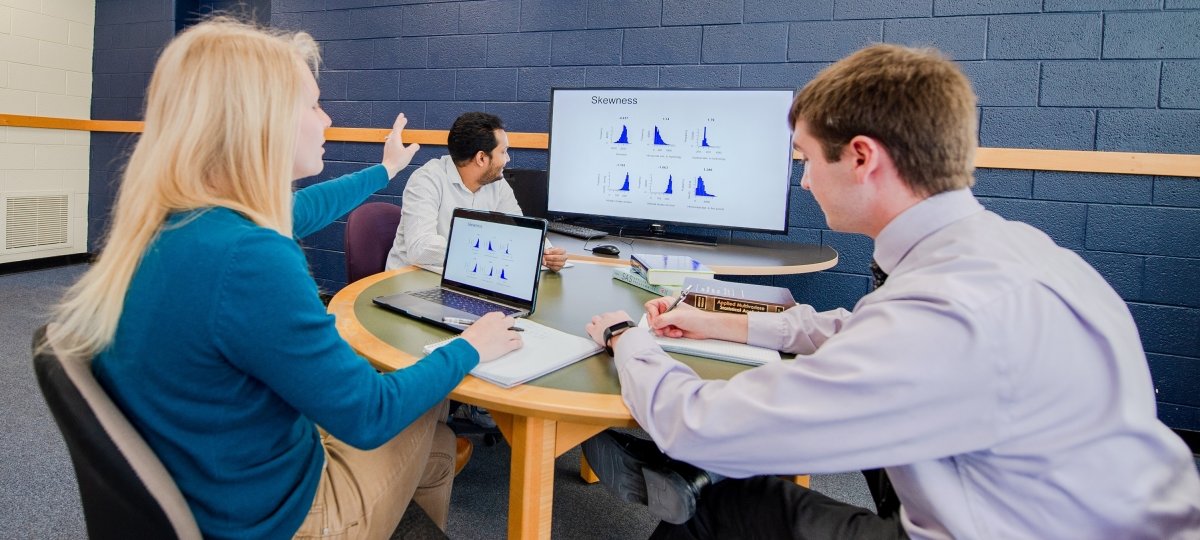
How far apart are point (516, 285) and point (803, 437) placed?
2.67 feet

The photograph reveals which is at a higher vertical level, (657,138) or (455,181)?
(657,138)

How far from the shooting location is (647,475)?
3.67 ft

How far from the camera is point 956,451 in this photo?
2.47 ft

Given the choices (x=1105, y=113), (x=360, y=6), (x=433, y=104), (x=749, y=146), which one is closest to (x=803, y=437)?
(x=749, y=146)

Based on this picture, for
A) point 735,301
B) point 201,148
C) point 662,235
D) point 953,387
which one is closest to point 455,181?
point 662,235

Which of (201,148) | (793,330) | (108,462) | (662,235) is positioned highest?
(201,148)

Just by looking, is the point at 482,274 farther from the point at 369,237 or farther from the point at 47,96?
the point at 47,96

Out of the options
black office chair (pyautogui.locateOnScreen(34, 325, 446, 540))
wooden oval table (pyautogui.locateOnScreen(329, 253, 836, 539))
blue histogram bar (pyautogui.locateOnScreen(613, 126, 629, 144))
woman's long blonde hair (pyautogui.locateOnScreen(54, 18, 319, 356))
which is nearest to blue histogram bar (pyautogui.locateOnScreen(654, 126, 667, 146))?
blue histogram bar (pyautogui.locateOnScreen(613, 126, 629, 144))

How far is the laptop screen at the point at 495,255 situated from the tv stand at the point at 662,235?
1319mm

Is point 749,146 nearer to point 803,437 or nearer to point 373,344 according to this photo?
point 373,344

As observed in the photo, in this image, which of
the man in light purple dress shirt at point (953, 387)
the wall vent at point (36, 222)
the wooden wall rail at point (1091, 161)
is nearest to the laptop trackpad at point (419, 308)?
the man in light purple dress shirt at point (953, 387)

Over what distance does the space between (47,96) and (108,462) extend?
209 inches

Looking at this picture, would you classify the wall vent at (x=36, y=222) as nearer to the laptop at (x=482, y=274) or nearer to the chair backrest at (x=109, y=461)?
the laptop at (x=482, y=274)

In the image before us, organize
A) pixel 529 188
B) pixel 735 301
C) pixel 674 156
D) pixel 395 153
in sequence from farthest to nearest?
pixel 529 188 < pixel 674 156 < pixel 395 153 < pixel 735 301
